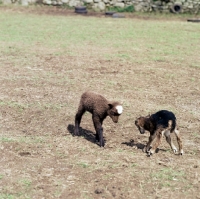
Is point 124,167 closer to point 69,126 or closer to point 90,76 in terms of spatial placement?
point 69,126

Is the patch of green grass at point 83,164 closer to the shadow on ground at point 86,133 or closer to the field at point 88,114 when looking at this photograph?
the field at point 88,114

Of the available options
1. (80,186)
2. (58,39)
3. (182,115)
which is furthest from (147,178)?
(58,39)

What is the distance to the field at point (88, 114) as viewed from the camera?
17.3 ft

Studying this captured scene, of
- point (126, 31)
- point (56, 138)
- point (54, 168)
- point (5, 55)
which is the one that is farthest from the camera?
point (126, 31)

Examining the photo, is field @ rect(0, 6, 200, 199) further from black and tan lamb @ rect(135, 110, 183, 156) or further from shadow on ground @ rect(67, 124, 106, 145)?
black and tan lamb @ rect(135, 110, 183, 156)

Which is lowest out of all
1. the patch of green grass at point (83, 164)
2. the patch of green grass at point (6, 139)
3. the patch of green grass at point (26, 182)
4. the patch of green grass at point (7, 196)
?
the patch of green grass at point (7, 196)

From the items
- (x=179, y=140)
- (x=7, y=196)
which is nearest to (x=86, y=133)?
(x=179, y=140)

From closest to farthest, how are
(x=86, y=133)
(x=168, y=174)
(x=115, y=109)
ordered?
(x=168, y=174)
(x=115, y=109)
(x=86, y=133)

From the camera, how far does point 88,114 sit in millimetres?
7672

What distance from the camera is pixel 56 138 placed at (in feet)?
21.5

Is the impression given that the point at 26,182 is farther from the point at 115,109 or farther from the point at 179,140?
A: the point at 179,140

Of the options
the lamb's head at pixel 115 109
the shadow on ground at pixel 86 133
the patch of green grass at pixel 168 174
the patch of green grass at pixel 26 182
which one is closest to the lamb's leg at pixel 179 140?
the patch of green grass at pixel 168 174

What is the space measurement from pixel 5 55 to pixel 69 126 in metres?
5.30

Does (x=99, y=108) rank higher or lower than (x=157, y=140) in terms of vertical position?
higher
